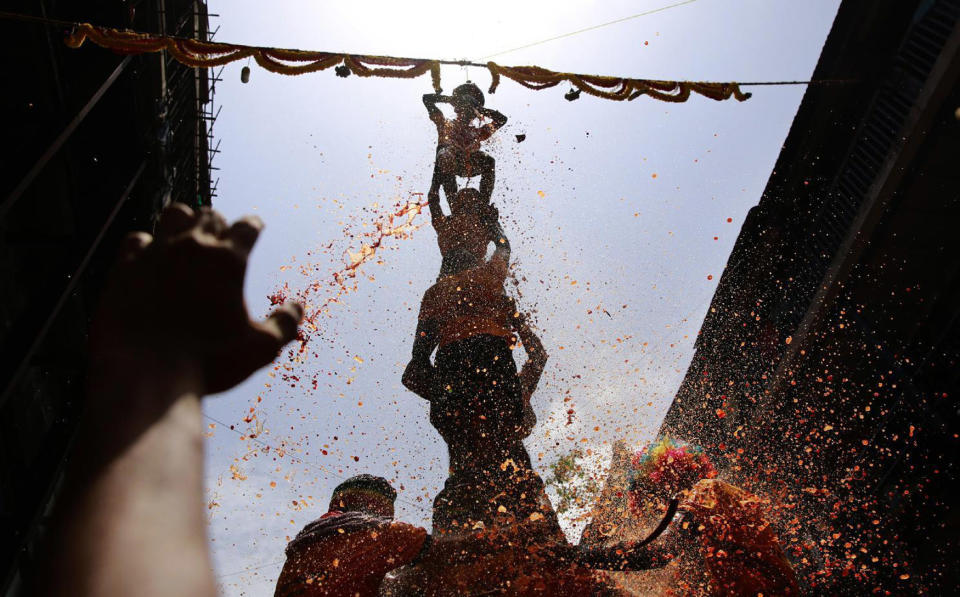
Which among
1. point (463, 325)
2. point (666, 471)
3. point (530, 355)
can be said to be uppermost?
point (463, 325)

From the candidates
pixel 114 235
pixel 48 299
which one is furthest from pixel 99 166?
pixel 48 299

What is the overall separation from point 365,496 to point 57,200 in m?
8.13

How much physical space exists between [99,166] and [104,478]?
1274 centimetres

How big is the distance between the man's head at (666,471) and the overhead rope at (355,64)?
4.20 meters

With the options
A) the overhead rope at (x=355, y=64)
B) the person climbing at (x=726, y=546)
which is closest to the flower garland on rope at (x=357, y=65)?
the overhead rope at (x=355, y=64)

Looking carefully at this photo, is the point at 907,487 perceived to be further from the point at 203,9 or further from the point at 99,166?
the point at 203,9

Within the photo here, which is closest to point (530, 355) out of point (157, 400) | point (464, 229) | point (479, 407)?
point (479, 407)

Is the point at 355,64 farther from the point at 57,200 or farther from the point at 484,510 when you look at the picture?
the point at 57,200

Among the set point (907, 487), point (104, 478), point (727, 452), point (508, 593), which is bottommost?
point (727, 452)

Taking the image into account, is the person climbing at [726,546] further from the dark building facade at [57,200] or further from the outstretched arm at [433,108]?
the dark building facade at [57,200]

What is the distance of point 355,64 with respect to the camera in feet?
19.7

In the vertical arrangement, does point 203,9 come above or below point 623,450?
above

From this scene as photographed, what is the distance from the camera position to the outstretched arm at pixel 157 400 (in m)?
1.25

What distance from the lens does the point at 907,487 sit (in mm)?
8648
